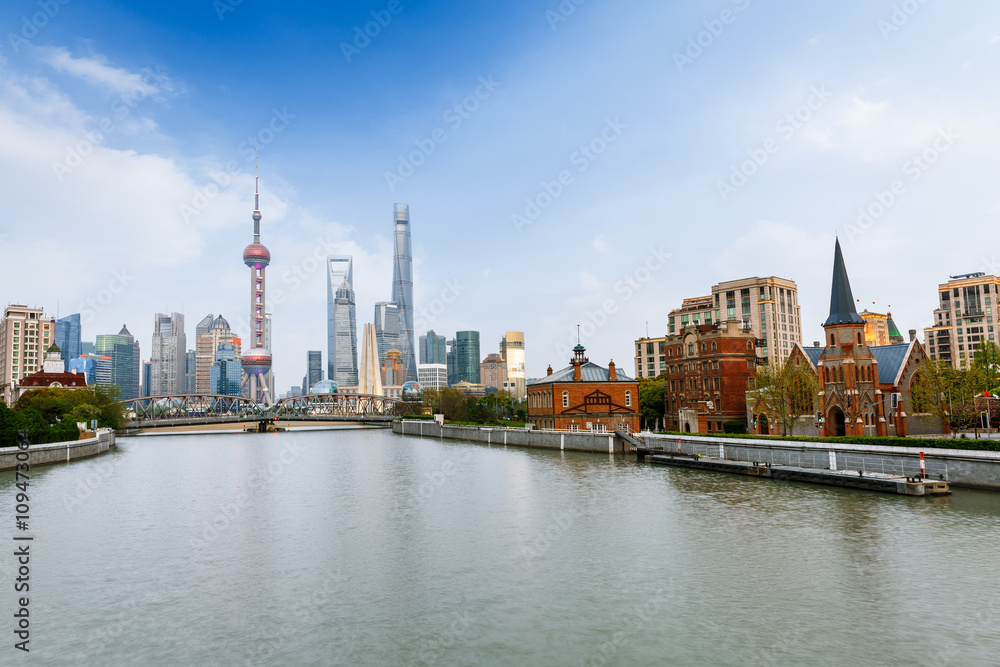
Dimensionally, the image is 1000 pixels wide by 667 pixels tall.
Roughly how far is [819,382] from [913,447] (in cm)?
2358

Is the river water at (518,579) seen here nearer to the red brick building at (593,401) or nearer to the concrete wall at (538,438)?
the concrete wall at (538,438)

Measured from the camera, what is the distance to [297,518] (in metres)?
40.4

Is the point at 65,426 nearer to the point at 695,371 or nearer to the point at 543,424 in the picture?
the point at 543,424

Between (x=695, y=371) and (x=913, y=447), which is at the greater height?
(x=695, y=371)

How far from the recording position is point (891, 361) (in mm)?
73125

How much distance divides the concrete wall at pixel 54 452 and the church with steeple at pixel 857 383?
266 ft

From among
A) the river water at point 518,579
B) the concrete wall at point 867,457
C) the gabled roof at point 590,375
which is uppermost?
the gabled roof at point 590,375

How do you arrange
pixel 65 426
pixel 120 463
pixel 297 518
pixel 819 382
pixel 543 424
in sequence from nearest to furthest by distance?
pixel 297 518 < pixel 819 382 < pixel 120 463 < pixel 65 426 < pixel 543 424

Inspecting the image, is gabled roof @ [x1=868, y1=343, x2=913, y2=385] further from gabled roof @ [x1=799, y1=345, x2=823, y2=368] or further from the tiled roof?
gabled roof @ [x1=799, y1=345, x2=823, y2=368]

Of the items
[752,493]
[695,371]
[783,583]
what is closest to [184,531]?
[783,583]

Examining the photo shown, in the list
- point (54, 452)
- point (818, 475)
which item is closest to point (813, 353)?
point (818, 475)

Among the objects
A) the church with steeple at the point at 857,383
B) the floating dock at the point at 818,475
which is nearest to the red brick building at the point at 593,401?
the floating dock at the point at 818,475

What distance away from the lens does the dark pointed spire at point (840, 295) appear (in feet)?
222

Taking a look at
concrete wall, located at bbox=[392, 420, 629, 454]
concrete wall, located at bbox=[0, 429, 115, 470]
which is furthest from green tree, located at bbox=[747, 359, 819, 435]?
concrete wall, located at bbox=[0, 429, 115, 470]
